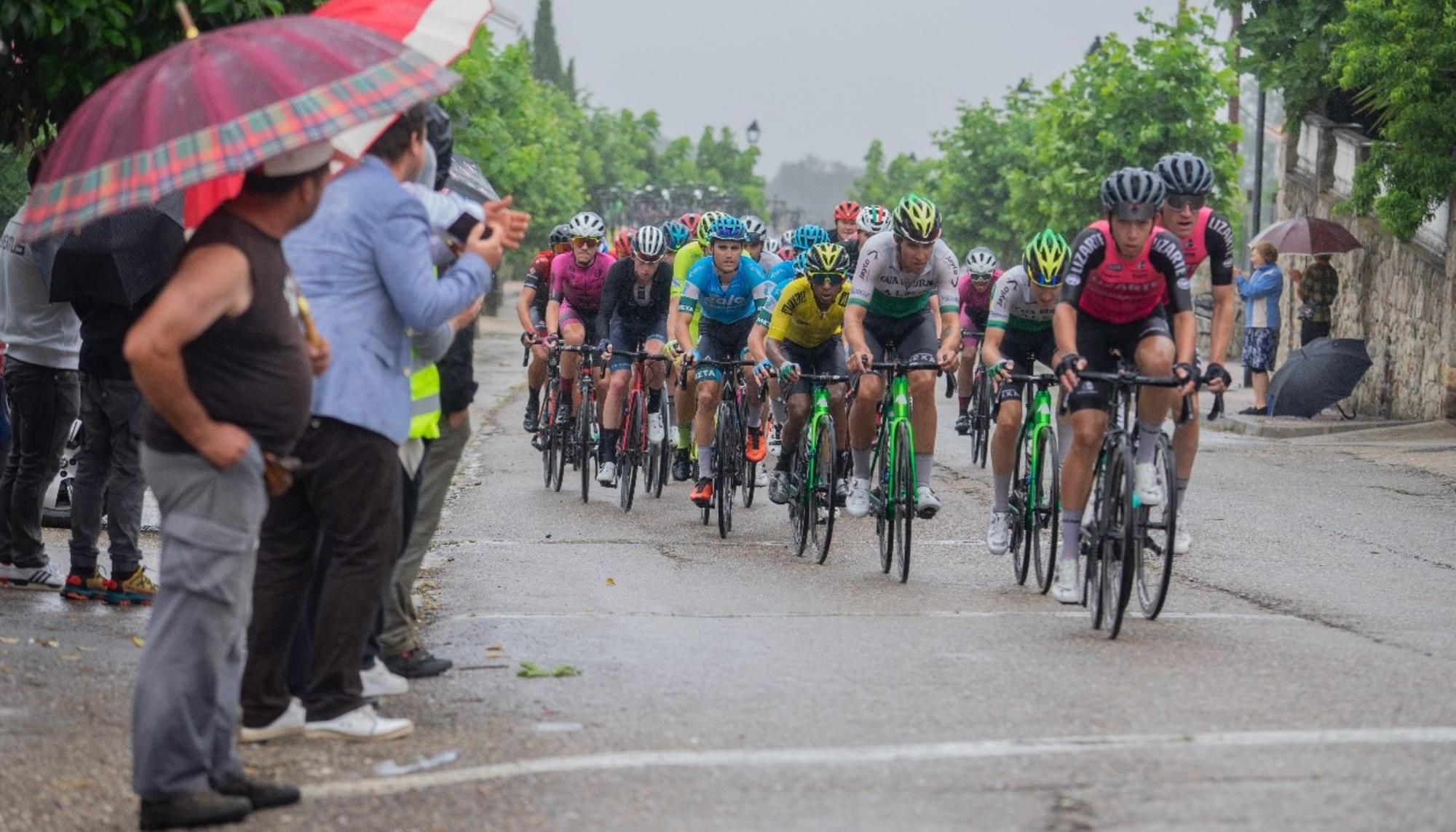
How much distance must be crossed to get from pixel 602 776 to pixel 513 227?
174 centimetres

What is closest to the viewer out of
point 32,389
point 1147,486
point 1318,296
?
point 1147,486

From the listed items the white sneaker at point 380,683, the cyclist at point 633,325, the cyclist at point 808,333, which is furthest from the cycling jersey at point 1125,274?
the cyclist at point 633,325

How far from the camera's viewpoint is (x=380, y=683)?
23.4ft

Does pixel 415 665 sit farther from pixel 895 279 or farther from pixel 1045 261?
pixel 1045 261

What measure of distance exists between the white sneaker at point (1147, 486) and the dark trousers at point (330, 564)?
3.73m

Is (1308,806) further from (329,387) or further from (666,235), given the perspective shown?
(666,235)

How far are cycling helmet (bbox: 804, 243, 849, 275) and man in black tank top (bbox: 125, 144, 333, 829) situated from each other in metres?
6.84

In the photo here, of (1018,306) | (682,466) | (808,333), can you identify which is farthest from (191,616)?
(682,466)

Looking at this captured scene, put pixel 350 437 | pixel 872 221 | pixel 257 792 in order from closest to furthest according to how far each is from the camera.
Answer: pixel 257 792, pixel 350 437, pixel 872 221

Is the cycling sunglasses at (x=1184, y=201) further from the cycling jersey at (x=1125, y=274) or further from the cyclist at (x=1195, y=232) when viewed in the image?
the cycling jersey at (x=1125, y=274)

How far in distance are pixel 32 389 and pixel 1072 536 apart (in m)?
4.77

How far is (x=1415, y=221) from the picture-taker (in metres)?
22.2

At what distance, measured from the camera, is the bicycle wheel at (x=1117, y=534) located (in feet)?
28.3

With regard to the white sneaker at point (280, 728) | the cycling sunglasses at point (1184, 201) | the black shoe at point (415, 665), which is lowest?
the black shoe at point (415, 665)
